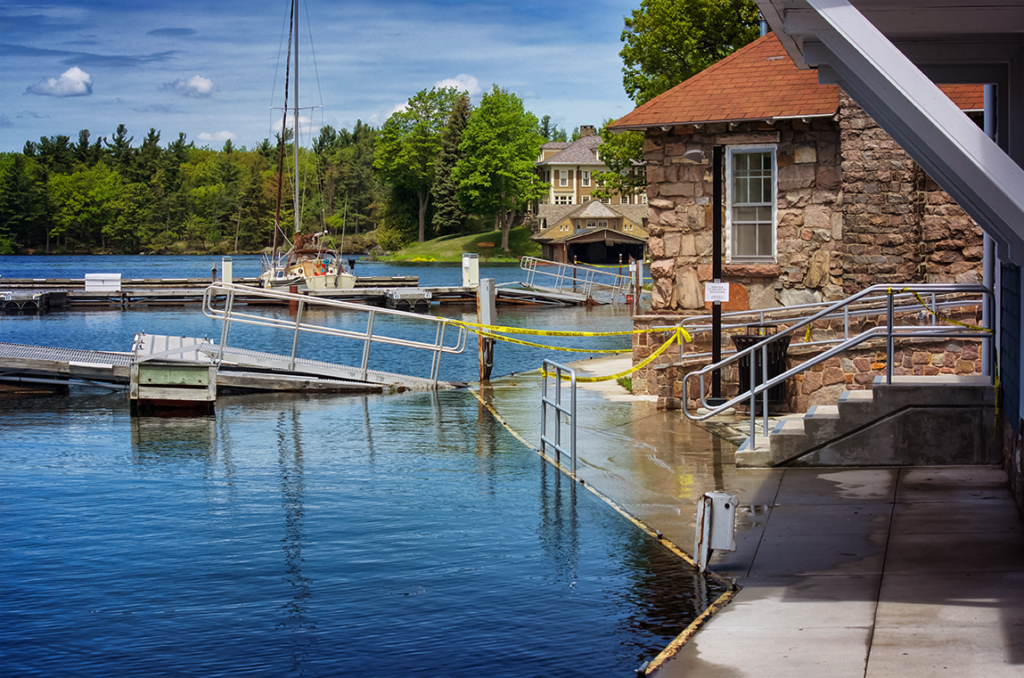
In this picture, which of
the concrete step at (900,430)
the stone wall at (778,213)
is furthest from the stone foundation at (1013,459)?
the stone wall at (778,213)

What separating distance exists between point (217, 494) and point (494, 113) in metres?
118

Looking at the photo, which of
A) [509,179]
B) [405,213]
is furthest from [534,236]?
[405,213]

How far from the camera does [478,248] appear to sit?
125 meters

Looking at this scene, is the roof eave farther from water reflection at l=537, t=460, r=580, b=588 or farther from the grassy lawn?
the grassy lawn

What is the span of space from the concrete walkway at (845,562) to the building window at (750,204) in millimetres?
4917

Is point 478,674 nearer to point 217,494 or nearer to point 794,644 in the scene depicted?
point 794,644

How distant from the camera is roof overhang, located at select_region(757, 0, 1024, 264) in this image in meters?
6.49

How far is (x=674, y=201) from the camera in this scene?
18.0 meters

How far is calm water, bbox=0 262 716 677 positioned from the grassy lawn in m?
108

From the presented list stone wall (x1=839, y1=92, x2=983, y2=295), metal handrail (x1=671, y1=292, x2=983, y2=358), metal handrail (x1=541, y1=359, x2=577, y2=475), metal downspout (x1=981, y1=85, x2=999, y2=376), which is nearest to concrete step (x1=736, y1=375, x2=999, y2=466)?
metal downspout (x1=981, y1=85, x2=999, y2=376)

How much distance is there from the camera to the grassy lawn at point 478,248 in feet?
407

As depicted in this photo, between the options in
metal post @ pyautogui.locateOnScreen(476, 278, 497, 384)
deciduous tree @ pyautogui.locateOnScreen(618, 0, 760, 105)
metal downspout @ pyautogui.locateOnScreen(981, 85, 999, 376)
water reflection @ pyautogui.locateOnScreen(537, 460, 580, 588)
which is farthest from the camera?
deciduous tree @ pyautogui.locateOnScreen(618, 0, 760, 105)

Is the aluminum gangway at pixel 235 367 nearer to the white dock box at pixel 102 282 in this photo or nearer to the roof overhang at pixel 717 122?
the roof overhang at pixel 717 122

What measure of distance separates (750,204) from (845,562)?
10179 mm
